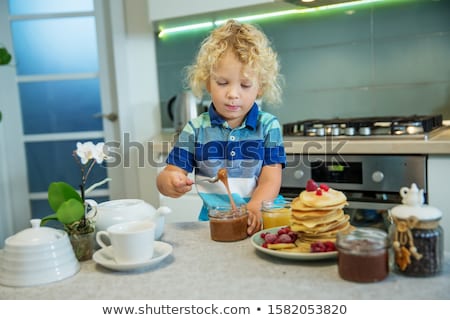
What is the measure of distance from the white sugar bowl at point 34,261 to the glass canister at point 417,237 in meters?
0.52

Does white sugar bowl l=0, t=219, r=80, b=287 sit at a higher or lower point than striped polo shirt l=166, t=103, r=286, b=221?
lower

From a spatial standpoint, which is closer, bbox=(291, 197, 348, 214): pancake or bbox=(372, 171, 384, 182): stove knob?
bbox=(291, 197, 348, 214): pancake

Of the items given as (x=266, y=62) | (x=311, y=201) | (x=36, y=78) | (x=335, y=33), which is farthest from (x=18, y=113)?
(x=311, y=201)

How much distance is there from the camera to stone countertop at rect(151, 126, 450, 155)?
1637 mm

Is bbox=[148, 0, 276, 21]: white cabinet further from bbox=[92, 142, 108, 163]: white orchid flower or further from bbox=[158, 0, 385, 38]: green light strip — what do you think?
bbox=[92, 142, 108, 163]: white orchid flower

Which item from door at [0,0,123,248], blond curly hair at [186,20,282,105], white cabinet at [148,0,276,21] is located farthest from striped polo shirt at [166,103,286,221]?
door at [0,0,123,248]

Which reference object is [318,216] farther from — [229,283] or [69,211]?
[69,211]

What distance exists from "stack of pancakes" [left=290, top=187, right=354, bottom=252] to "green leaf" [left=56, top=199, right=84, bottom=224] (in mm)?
381

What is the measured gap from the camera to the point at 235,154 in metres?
1.31

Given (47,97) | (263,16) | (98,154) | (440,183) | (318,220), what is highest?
(263,16)

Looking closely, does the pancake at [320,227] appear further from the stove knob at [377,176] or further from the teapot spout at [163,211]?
the stove knob at [377,176]

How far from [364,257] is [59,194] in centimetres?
55

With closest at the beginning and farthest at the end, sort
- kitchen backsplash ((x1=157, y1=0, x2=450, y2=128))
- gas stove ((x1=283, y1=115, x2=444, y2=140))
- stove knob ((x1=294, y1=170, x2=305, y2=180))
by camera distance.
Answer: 1. gas stove ((x1=283, y1=115, x2=444, y2=140))
2. stove knob ((x1=294, y1=170, x2=305, y2=180))
3. kitchen backsplash ((x1=157, y1=0, x2=450, y2=128))

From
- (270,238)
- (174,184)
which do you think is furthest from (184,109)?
(270,238)
